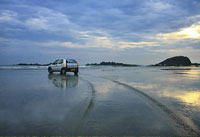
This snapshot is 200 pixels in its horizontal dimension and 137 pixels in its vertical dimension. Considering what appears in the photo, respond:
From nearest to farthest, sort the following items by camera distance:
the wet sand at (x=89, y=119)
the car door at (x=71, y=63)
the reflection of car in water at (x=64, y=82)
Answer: the wet sand at (x=89, y=119)
the reflection of car in water at (x=64, y=82)
the car door at (x=71, y=63)

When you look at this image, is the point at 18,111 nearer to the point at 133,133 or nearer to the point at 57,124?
the point at 57,124

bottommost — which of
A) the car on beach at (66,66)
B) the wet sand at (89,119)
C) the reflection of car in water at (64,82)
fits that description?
the reflection of car in water at (64,82)

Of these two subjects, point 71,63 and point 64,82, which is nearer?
point 64,82

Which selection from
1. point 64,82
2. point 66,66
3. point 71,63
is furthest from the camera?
point 71,63

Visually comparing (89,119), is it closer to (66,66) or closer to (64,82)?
(64,82)

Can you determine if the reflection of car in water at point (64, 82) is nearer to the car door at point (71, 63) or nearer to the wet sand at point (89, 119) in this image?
the wet sand at point (89, 119)

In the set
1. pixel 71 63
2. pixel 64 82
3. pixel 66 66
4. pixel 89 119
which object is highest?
pixel 71 63

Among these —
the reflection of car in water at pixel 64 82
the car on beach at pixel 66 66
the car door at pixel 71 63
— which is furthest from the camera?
the car door at pixel 71 63

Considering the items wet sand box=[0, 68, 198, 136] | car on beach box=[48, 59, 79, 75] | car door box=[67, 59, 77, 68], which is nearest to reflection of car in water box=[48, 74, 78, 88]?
wet sand box=[0, 68, 198, 136]

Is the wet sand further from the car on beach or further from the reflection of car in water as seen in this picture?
the car on beach

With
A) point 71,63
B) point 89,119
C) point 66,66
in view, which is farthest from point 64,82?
point 89,119

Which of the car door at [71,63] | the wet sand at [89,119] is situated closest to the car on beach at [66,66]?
the car door at [71,63]

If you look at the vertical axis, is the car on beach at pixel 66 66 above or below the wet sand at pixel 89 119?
above

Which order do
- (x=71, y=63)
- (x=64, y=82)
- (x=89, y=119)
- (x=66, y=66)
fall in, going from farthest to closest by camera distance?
1. (x=71, y=63)
2. (x=66, y=66)
3. (x=64, y=82)
4. (x=89, y=119)
